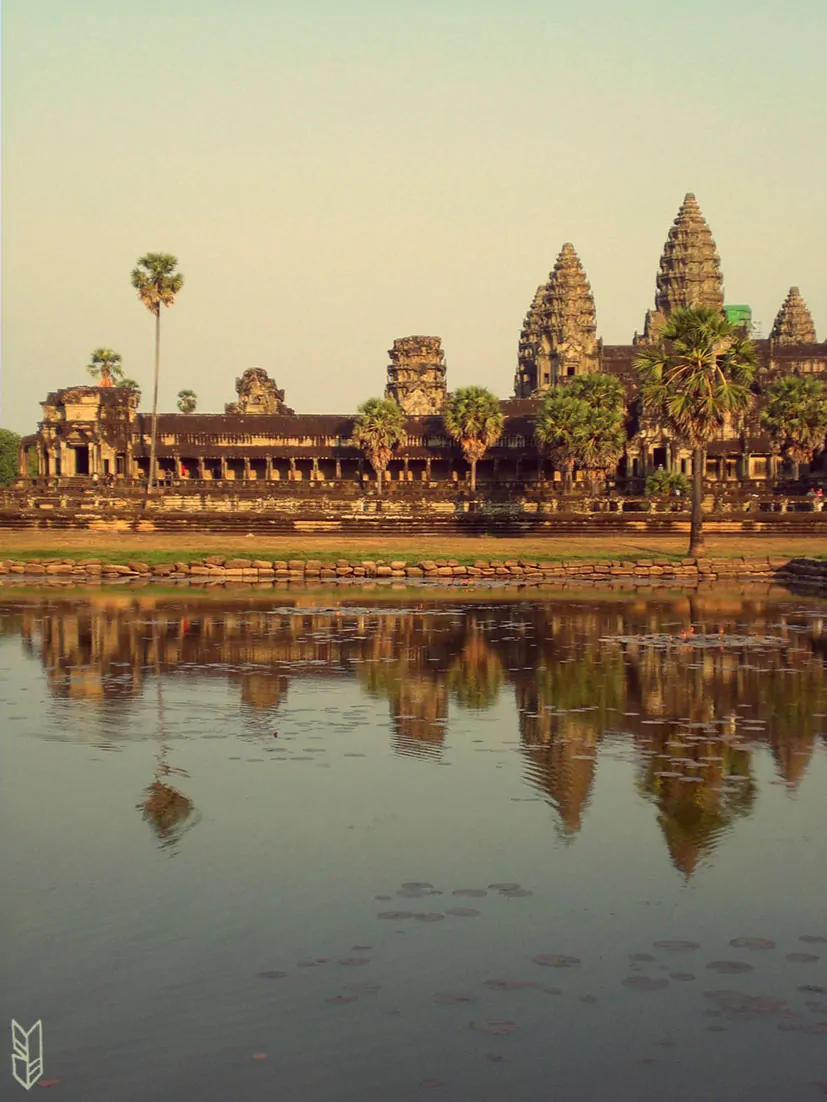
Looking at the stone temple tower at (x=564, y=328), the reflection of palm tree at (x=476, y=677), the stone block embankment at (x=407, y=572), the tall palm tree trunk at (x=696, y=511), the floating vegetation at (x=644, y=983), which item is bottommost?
the floating vegetation at (x=644, y=983)

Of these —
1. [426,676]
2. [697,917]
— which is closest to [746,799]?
[697,917]

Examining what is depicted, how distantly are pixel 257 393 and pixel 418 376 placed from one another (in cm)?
1463

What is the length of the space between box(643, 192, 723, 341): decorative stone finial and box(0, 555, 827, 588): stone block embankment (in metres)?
76.0

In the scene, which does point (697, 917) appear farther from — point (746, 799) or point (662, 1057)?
point (746, 799)

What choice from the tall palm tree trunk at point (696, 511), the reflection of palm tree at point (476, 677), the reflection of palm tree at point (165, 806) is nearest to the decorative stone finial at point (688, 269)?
the tall palm tree trunk at point (696, 511)

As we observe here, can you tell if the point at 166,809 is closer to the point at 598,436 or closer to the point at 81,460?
the point at 598,436

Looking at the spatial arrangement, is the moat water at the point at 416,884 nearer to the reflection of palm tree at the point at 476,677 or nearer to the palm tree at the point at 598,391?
the reflection of palm tree at the point at 476,677

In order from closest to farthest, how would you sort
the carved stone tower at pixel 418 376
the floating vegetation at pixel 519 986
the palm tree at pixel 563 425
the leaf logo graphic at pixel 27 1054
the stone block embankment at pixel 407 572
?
the leaf logo graphic at pixel 27 1054
the floating vegetation at pixel 519 986
the stone block embankment at pixel 407 572
the palm tree at pixel 563 425
the carved stone tower at pixel 418 376

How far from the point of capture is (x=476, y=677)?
20.1 m

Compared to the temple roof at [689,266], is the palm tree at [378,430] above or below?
below

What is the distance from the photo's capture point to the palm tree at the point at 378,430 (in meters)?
85.6

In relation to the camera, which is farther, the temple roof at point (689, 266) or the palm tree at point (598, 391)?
the temple roof at point (689, 266)

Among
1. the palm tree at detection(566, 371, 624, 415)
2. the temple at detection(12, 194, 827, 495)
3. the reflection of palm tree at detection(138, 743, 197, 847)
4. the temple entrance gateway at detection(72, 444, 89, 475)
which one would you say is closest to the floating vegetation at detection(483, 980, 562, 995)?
the reflection of palm tree at detection(138, 743, 197, 847)

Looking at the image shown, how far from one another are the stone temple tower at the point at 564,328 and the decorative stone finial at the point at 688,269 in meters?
5.92
